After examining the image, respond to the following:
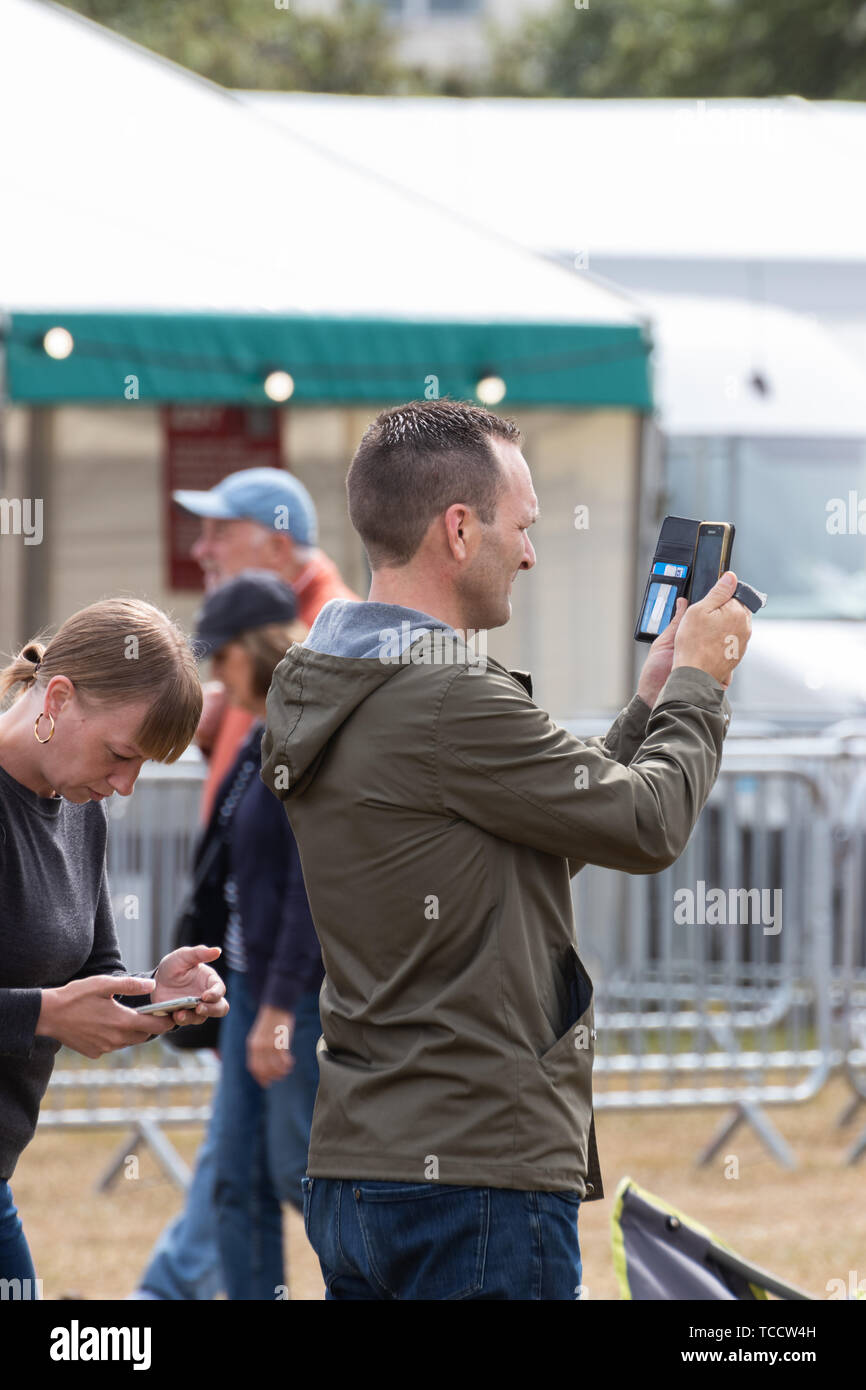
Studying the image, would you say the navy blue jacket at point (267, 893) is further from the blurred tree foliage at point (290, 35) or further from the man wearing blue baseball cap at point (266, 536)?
the blurred tree foliage at point (290, 35)

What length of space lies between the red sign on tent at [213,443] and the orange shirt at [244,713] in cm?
270

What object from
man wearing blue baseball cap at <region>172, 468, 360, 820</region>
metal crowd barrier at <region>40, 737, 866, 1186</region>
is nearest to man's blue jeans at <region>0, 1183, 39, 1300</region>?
man wearing blue baseball cap at <region>172, 468, 360, 820</region>

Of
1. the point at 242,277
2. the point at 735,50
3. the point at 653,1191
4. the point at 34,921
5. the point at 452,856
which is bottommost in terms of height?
the point at 653,1191

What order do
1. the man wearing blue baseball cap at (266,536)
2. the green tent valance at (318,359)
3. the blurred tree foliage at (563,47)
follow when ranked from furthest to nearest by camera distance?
the blurred tree foliage at (563,47), the green tent valance at (318,359), the man wearing blue baseball cap at (266,536)

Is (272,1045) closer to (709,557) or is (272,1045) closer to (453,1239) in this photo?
(453,1239)

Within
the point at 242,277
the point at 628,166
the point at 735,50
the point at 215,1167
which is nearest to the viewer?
the point at 215,1167

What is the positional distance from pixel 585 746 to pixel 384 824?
26cm

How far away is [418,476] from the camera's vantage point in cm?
221

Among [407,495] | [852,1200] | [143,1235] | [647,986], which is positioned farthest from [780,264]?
[407,495]

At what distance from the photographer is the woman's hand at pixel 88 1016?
2.36 metres

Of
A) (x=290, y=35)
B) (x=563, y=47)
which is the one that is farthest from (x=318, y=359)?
(x=563, y=47)

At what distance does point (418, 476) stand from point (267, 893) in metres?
2.06

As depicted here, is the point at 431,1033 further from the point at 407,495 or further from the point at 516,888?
the point at 407,495

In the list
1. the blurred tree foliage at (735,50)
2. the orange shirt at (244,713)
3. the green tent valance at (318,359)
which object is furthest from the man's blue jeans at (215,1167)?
the blurred tree foliage at (735,50)
